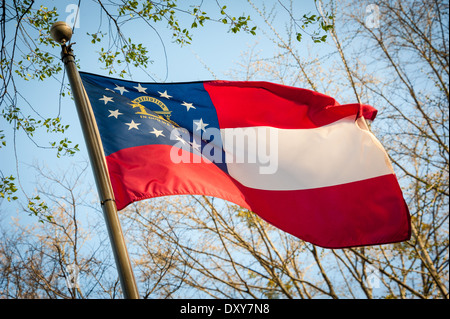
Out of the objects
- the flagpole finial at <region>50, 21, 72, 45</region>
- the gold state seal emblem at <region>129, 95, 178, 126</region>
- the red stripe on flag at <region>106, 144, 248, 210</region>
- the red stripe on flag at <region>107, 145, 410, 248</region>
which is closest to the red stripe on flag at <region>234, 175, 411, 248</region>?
the red stripe on flag at <region>107, 145, 410, 248</region>

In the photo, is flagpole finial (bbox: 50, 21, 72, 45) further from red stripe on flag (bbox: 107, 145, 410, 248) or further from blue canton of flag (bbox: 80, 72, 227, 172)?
red stripe on flag (bbox: 107, 145, 410, 248)

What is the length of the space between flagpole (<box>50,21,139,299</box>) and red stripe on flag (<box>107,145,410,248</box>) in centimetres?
76

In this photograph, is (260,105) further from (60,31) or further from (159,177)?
(60,31)

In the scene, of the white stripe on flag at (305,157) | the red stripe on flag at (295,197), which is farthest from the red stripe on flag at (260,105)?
the red stripe on flag at (295,197)

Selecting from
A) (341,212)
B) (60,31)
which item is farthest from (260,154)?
(60,31)

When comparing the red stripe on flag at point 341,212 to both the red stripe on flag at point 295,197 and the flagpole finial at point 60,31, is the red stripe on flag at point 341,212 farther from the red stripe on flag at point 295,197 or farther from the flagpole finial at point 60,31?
the flagpole finial at point 60,31

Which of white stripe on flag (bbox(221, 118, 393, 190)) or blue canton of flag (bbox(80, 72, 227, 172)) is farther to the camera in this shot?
white stripe on flag (bbox(221, 118, 393, 190))

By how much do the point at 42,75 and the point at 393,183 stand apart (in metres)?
5.38

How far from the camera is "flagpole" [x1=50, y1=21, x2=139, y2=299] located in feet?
8.09

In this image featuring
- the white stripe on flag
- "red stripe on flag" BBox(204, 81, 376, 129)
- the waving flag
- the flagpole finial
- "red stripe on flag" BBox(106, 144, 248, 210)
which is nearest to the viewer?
the flagpole finial

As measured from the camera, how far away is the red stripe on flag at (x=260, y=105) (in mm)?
4508

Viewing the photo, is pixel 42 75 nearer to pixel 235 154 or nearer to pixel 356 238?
pixel 235 154

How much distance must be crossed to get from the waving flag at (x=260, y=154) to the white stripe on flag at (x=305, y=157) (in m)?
0.01

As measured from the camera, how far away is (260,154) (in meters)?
4.37
